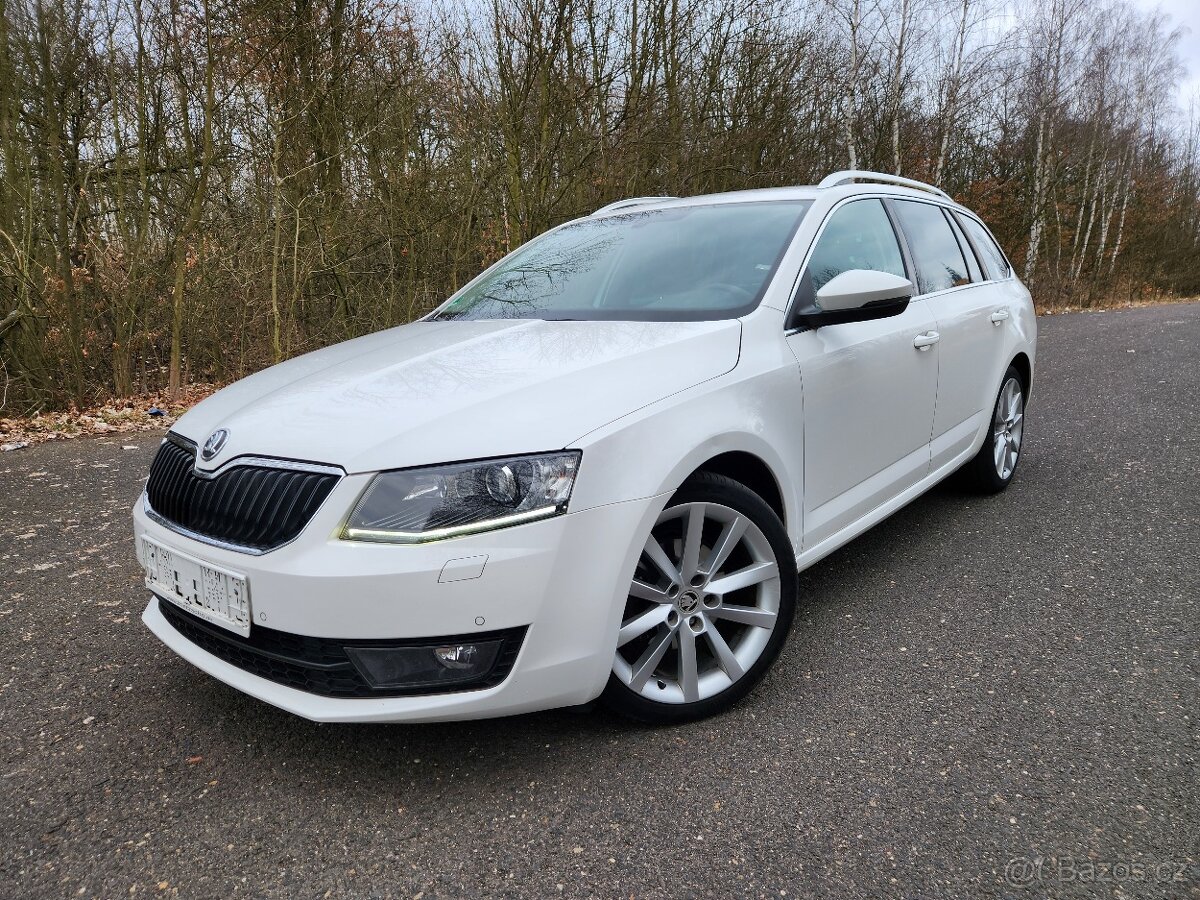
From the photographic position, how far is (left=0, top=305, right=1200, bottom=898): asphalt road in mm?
1759

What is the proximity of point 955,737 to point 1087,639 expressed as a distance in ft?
2.82

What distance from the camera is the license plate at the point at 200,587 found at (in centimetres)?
198

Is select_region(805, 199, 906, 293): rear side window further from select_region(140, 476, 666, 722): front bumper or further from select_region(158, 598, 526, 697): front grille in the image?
select_region(158, 598, 526, 697): front grille

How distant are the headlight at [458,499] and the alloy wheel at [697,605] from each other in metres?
0.38

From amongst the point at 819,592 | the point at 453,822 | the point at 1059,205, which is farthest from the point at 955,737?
the point at 1059,205

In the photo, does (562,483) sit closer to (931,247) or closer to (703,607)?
(703,607)

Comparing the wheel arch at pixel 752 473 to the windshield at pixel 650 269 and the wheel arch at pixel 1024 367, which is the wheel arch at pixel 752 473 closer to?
the windshield at pixel 650 269

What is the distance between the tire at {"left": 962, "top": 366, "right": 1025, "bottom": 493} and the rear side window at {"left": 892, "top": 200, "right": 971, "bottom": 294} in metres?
0.71

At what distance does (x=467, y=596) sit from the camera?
1.84 m

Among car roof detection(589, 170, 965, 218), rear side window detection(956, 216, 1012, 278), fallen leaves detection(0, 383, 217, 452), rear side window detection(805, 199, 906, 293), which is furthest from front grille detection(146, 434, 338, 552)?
fallen leaves detection(0, 383, 217, 452)

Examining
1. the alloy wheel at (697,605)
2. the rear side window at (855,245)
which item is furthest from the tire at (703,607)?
the rear side window at (855,245)

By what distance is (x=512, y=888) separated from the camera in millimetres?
1726

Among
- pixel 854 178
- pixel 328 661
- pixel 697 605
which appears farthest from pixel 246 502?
pixel 854 178

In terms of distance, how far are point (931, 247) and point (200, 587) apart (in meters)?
3.30
